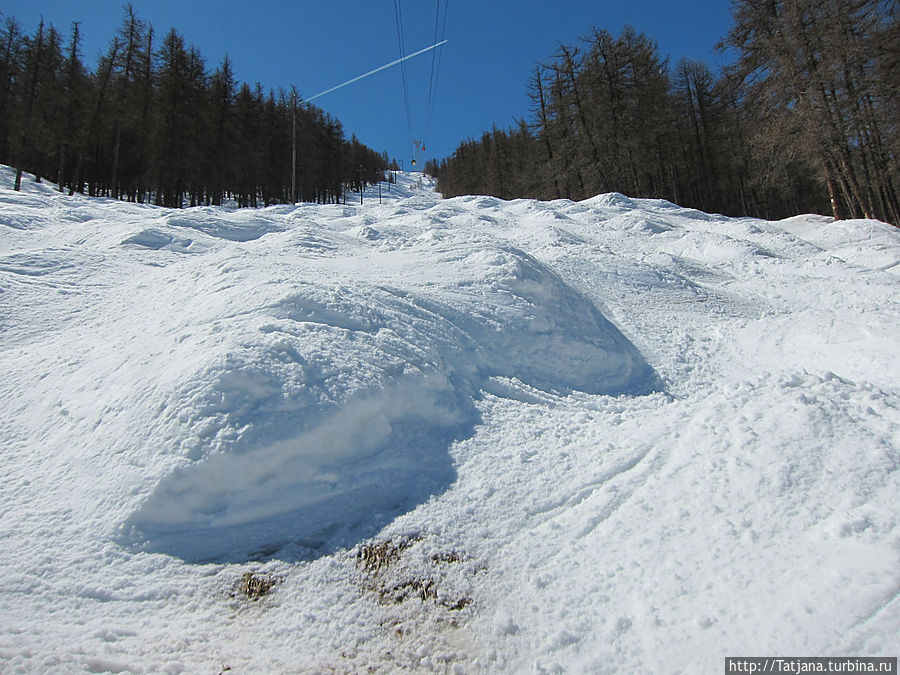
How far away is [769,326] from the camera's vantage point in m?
6.63

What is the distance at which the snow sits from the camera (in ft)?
6.70

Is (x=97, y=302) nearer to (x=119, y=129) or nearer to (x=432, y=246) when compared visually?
(x=432, y=246)

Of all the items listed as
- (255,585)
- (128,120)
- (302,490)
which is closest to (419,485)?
(302,490)

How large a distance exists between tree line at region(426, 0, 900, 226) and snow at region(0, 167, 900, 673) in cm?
1297

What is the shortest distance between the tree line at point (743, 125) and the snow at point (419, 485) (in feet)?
42.5

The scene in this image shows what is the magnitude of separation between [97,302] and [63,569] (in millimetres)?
4679

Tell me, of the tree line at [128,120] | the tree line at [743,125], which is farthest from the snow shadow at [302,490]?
the tree line at [128,120]

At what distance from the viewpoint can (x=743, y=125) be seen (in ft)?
59.5

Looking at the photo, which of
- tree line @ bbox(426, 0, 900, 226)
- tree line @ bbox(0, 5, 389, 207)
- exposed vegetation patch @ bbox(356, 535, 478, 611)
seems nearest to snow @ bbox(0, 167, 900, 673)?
exposed vegetation patch @ bbox(356, 535, 478, 611)

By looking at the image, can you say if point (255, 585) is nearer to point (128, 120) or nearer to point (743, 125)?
point (743, 125)

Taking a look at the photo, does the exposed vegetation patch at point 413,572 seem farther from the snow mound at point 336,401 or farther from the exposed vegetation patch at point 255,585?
the exposed vegetation patch at point 255,585

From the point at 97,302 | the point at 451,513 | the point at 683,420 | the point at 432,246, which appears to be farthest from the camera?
the point at 432,246

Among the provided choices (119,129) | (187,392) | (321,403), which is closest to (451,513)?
(321,403)

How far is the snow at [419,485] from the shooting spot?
80.4 inches
